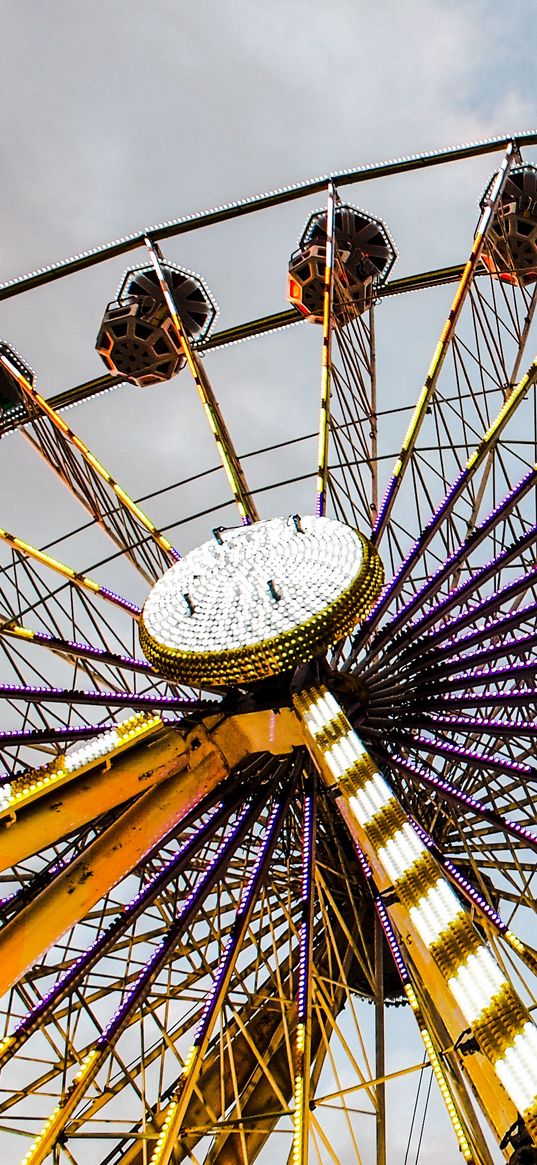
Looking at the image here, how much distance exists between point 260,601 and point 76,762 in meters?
2.79

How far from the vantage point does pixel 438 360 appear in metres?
14.6

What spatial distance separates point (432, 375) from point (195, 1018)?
10.8 m

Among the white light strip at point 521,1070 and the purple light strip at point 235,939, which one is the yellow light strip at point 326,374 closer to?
the purple light strip at point 235,939

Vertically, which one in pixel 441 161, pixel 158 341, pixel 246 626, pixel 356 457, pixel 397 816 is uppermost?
pixel 158 341

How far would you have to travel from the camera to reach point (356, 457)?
17.5 m

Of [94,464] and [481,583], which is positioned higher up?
[94,464]

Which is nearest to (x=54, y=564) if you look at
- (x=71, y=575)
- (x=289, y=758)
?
(x=71, y=575)

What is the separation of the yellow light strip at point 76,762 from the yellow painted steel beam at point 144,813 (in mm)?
160

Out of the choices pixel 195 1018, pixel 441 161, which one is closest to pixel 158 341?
pixel 441 161

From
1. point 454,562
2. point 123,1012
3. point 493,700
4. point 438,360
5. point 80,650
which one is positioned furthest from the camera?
point 438,360

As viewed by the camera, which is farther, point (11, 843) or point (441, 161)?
point (441, 161)

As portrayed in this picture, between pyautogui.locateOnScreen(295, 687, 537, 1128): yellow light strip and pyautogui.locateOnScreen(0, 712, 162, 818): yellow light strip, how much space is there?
171cm

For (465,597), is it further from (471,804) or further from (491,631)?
(471,804)

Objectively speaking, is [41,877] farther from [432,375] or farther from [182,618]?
[432,375]
